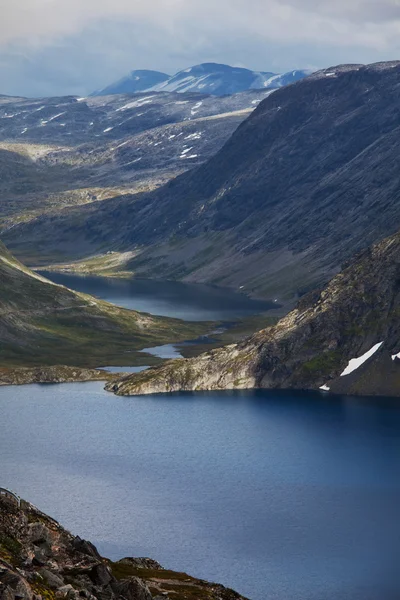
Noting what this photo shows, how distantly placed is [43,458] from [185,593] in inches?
3512

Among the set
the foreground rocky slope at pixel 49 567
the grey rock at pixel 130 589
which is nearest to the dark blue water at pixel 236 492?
the foreground rocky slope at pixel 49 567

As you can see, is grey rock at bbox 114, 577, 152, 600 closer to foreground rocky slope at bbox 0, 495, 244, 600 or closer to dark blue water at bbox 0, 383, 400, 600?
foreground rocky slope at bbox 0, 495, 244, 600

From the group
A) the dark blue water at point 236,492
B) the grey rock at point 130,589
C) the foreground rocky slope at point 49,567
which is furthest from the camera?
the dark blue water at point 236,492

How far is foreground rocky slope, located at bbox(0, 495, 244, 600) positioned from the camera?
186 ft

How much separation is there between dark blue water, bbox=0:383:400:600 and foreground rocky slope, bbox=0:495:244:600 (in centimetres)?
3915

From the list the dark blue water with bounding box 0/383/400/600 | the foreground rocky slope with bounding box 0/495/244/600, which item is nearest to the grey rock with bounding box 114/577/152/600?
the foreground rocky slope with bounding box 0/495/244/600

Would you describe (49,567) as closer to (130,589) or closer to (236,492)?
(130,589)

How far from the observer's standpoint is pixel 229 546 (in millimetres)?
122375

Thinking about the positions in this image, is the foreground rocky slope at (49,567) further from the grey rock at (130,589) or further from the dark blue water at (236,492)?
the dark blue water at (236,492)

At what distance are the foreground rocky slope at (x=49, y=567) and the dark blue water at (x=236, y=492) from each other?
39.1 meters

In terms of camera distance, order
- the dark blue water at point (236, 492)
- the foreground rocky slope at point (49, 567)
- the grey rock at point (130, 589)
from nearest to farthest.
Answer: the foreground rocky slope at point (49, 567), the grey rock at point (130, 589), the dark blue water at point (236, 492)

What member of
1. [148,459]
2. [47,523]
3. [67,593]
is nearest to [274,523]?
[148,459]

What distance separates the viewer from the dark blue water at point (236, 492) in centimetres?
11481

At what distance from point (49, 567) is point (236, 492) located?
273ft
